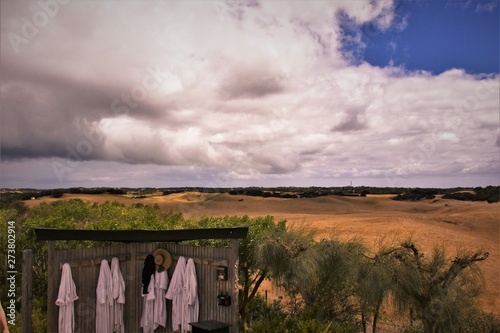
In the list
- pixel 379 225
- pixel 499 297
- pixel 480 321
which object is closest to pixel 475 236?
pixel 379 225

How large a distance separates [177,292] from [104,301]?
5.60ft

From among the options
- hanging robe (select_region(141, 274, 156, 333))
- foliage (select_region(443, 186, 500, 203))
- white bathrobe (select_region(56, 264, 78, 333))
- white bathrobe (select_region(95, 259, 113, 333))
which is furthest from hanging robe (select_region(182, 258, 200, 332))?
foliage (select_region(443, 186, 500, 203))

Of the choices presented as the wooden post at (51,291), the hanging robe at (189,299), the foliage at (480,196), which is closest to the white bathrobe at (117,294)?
the wooden post at (51,291)

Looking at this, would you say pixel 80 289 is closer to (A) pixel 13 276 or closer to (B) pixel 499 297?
(A) pixel 13 276

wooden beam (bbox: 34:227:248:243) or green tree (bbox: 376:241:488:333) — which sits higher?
wooden beam (bbox: 34:227:248:243)

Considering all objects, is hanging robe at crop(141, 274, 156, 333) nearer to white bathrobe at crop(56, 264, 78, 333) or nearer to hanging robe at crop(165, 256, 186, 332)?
hanging robe at crop(165, 256, 186, 332)

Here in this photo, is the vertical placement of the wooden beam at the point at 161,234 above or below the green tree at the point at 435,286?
above

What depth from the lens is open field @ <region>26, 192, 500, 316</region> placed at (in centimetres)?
2602

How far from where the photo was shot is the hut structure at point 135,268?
941 centimetres

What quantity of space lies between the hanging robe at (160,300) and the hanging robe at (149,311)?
109 mm

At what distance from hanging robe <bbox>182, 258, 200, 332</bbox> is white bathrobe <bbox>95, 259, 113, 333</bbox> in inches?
69.0

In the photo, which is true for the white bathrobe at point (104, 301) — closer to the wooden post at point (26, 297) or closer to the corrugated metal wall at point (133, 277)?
the corrugated metal wall at point (133, 277)

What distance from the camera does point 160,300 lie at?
422 inches

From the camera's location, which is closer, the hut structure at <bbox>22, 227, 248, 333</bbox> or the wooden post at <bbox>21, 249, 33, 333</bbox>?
the wooden post at <bbox>21, 249, 33, 333</bbox>
